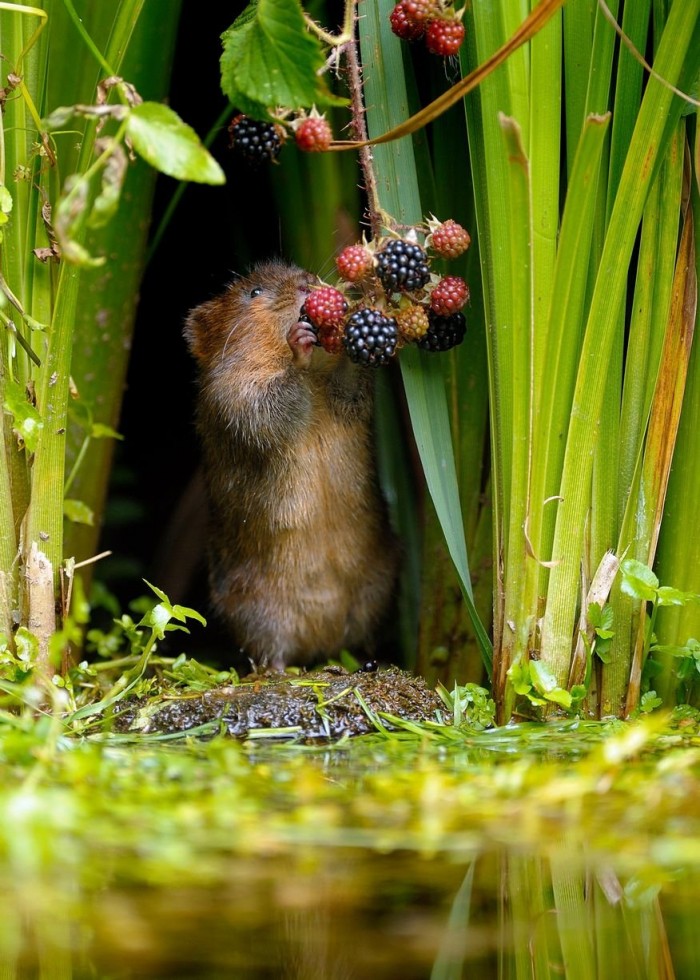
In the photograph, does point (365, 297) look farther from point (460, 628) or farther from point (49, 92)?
point (460, 628)

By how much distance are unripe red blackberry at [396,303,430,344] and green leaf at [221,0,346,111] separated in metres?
0.54

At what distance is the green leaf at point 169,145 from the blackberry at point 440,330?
86 centimetres

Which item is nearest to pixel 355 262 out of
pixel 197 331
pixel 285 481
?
pixel 285 481

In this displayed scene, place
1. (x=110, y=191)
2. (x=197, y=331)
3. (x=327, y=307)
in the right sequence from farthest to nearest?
(x=197, y=331)
(x=327, y=307)
(x=110, y=191)

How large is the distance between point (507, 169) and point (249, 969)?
5.82ft

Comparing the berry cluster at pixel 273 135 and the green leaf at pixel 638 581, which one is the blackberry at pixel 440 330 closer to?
the berry cluster at pixel 273 135

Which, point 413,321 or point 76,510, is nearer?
point 413,321

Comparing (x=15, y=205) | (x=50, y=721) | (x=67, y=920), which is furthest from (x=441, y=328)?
(x=67, y=920)

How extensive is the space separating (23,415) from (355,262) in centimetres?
84

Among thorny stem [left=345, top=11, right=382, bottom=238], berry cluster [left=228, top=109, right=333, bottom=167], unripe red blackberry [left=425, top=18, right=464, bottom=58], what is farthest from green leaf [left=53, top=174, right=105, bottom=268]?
unripe red blackberry [left=425, top=18, right=464, bottom=58]

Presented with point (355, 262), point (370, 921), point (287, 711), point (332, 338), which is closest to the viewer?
point (370, 921)

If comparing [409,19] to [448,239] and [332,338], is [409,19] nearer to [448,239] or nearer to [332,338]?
[448,239]

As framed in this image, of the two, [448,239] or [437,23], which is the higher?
[437,23]

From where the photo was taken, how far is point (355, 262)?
2473 millimetres
